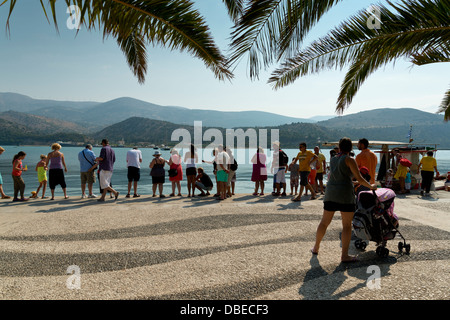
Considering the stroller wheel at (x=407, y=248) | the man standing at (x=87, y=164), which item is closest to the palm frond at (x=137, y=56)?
the man standing at (x=87, y=164)

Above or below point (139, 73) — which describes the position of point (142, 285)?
below

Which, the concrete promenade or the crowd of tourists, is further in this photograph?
the crowd of tourists

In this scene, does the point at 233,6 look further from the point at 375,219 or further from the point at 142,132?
the point at 142,132

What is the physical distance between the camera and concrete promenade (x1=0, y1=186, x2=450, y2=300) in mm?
3264

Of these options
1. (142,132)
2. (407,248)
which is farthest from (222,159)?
(142,132)

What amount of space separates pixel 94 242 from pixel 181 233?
1.60m

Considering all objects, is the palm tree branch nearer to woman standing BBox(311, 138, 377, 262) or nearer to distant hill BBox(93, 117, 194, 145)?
woman standing BBox(311, 138, 377, 262)

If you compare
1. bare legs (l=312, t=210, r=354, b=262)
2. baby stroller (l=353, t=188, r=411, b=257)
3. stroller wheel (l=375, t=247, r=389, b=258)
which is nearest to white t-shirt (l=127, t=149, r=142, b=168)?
bare legs (l=312, t=210, r=354, b=262)

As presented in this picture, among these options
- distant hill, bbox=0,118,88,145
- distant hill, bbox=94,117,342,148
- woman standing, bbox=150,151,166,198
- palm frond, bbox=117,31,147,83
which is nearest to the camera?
palm frond, bbox=117,31,147,83

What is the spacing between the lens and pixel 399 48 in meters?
4.37

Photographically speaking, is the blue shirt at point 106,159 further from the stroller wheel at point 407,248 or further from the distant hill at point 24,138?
the distant hill at point 24,138

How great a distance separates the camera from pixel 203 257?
14.1ft
